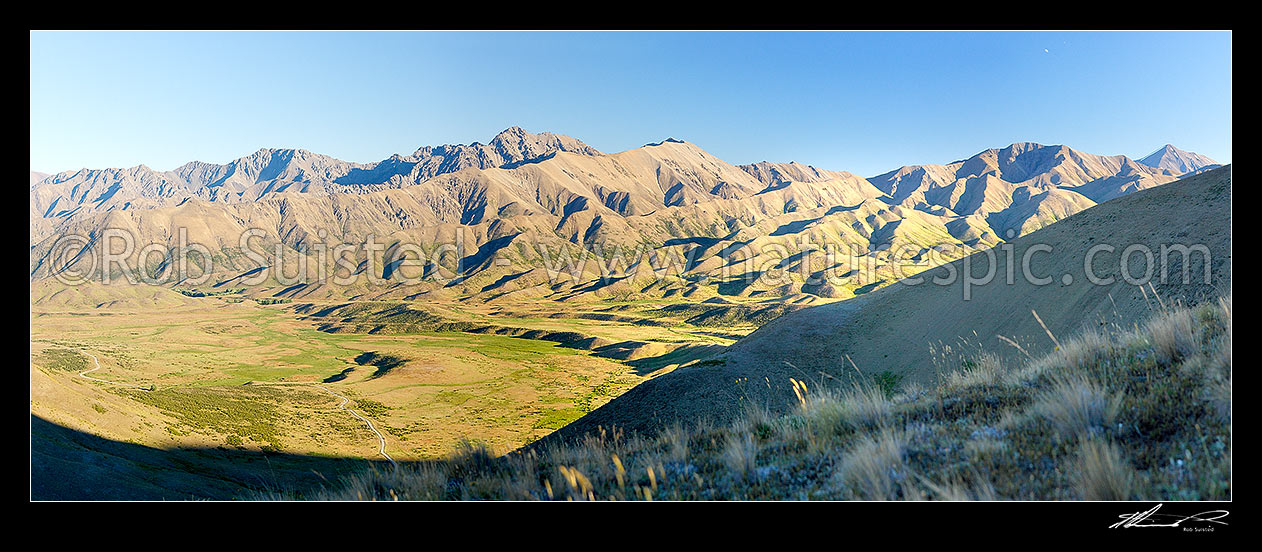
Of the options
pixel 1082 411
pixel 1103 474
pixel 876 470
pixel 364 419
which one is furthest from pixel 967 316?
pixel 364 419

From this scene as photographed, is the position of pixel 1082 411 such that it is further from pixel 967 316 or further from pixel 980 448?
pixel 967 316

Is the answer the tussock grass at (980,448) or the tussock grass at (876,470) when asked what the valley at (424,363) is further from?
the tussock grass at (876,470)

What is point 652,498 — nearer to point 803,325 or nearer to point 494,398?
point 803,325

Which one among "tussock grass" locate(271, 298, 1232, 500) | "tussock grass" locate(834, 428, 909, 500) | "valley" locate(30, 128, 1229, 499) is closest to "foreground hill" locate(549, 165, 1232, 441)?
"valley" locate(30, 128, 1229, 499)

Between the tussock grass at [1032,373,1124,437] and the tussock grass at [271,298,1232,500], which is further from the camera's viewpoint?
the tussock grass at [1032,373,1124,437]

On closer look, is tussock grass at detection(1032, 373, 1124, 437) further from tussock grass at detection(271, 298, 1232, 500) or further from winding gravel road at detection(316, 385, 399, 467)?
winding gravel road at detection(316, 385, 399, 467)

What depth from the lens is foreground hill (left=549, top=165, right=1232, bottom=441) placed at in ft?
70.2
